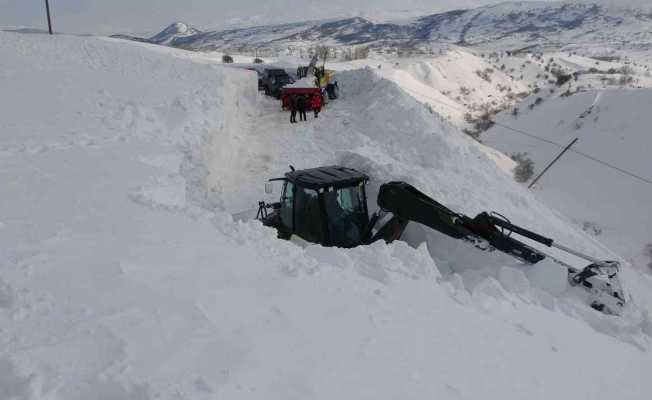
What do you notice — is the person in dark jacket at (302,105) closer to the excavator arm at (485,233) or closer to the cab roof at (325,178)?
the cab roof at (325,178)

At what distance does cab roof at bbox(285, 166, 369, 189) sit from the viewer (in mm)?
8133

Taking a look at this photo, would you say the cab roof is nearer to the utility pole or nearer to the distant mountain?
the utility pole

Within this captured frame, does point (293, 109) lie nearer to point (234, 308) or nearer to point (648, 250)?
point (648, 250)

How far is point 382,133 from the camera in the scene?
718 inches

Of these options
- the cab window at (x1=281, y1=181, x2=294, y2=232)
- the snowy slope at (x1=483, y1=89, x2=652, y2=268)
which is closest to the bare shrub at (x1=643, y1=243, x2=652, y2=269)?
the snowy slope at (x1=483, y1=89, x2=652, y2=268)

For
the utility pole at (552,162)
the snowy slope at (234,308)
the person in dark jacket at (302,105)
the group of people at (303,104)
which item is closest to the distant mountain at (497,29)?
the group of people at (303,104)

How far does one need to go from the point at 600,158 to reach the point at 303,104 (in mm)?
12473

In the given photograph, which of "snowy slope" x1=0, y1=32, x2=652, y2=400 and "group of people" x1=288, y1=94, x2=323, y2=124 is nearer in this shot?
"snowy slope" x1=0, y1=32, x2=652, y2=400

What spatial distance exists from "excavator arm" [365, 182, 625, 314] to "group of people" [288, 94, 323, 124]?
13.2 metres

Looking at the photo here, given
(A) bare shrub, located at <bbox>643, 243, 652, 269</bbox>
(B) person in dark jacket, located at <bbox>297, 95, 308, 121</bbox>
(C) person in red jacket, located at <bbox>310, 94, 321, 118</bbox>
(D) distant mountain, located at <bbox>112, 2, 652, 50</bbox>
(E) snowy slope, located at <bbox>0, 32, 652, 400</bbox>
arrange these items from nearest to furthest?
(E) snowy slope, located at <bbox>0, 32, 652, 400</bbox> < (A) bare shrub, located at <bbox>643, 243, 652, 269</bbox> < (B) person in dark jacket, located at <bbox>297, 95, 308, 121</bbox> < (C) person in red jacket, located at <bbox>310, 94, 321, 118</bbox> < (D) distant mountain, located at <bbox>112, 2, 652, 50</bbox>

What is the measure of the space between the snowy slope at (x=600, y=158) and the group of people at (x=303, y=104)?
30.3 ft

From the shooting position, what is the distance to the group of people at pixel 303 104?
2106 centimetres

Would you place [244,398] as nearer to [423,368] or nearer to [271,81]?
[423,368]

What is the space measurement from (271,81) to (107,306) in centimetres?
2611
